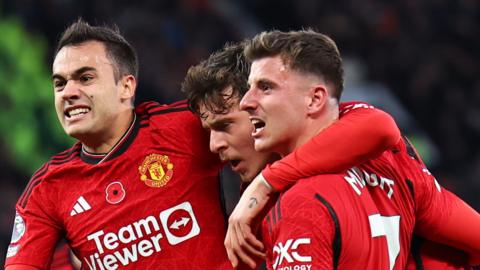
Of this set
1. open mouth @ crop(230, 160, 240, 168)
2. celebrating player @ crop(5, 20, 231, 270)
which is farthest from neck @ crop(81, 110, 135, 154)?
open mouth @ crop(230, 160, 240, 168)

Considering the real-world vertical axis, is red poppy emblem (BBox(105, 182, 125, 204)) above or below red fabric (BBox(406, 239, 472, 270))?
above

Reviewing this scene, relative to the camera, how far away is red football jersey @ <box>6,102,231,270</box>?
402 cm

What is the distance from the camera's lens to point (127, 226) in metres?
4.02

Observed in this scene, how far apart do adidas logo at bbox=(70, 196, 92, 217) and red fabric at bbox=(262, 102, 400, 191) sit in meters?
0.96

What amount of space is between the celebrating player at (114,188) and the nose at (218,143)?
0.63ft

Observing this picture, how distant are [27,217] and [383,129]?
157 cm

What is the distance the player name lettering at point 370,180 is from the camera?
3283 mm

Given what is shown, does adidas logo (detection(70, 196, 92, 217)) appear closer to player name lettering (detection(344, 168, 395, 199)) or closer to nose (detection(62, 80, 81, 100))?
nose (detection(62, 80, 81, 100))

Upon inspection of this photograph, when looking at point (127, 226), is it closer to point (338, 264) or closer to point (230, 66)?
point (230, 66)

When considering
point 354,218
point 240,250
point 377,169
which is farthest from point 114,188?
point 354,218

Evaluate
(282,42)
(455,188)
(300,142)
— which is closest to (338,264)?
(300,142)

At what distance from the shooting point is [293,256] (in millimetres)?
3033

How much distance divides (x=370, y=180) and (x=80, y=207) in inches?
51.2

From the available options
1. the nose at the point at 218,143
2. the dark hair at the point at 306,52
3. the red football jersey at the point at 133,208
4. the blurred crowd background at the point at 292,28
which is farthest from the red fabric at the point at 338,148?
the blurred crowd background at the point at 292,28
